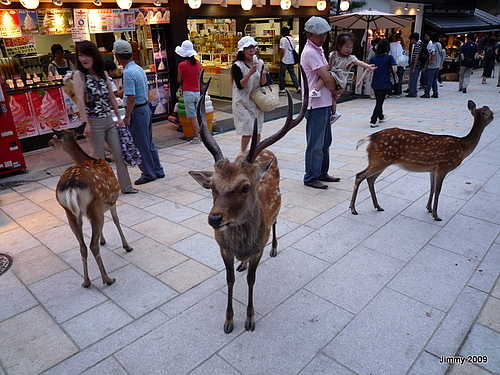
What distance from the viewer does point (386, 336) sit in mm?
2598

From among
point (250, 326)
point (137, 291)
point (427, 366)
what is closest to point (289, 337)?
point (250, 326)

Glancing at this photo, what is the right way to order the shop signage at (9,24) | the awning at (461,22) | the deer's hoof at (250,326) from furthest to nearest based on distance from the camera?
the awning at (461,22) → the shop signage at (9,24) → the deer's hoof at (250,326)

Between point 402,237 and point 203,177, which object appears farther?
point 402,237

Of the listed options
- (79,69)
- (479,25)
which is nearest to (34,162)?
(79,69)

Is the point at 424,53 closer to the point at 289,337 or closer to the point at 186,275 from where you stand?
the point at 186,275

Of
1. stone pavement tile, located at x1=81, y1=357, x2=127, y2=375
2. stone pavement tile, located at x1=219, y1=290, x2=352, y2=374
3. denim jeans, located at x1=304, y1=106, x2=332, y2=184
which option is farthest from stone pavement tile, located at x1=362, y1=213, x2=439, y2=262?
stone pavement tile, located at x1=81, y1=357, x2=127, y2=375

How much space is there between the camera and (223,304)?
2986mm

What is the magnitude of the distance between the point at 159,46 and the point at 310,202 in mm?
6532

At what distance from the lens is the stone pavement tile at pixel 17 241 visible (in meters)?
3.95

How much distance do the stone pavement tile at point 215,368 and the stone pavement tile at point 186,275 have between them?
32.6 inches

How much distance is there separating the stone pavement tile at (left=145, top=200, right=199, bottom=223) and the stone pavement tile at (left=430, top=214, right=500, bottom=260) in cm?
→ 277

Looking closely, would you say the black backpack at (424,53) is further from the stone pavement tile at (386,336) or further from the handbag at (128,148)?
the stone pavement tile at (386,336)

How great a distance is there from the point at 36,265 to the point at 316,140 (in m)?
3.62

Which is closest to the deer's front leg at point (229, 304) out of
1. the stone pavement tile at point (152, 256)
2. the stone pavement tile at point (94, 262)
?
the stone pavement tile at point (152, 256)
